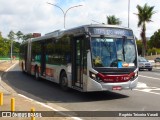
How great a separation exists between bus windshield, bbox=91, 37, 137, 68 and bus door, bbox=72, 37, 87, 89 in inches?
19.7

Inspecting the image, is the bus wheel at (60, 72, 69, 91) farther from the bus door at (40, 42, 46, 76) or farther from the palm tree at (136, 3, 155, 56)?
the palm tree at (136, 3, 155, 56)

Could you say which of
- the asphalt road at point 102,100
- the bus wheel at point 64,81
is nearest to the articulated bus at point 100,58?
the bus wheel at point 64,81

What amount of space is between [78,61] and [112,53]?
163cm

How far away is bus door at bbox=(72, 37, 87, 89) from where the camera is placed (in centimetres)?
1439

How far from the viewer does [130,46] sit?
14.8 metres

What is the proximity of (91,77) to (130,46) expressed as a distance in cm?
224

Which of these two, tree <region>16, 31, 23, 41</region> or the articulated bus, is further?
tree <region>16, 31, 23, 41</region>

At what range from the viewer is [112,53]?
14.2m

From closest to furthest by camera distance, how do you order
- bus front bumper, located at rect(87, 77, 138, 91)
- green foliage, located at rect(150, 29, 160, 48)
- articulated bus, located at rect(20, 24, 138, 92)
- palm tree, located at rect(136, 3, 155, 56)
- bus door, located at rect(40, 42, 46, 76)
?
bus front bumper, located at rect(87, 77, 138, 91)
articulated bus, located at rect(20, 24, 138, 92)
bus door, located at rect(40, 42, 46, 76)
palm tree, located at rect(136, 3, 155, 56)
green foliage, located at rect(150, 29, 160, 48)

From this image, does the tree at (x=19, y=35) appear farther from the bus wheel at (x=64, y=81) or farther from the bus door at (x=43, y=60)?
the bus wheel at (x=64, y=81)

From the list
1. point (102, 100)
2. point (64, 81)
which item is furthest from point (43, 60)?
point (102, 100)

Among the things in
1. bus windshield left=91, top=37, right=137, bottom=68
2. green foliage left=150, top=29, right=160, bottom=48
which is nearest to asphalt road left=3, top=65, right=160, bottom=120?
bus windshield left=91, top=37, right=137, bottom=68

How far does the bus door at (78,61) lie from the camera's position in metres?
14.4

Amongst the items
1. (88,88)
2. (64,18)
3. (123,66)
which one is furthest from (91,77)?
(64,18)
